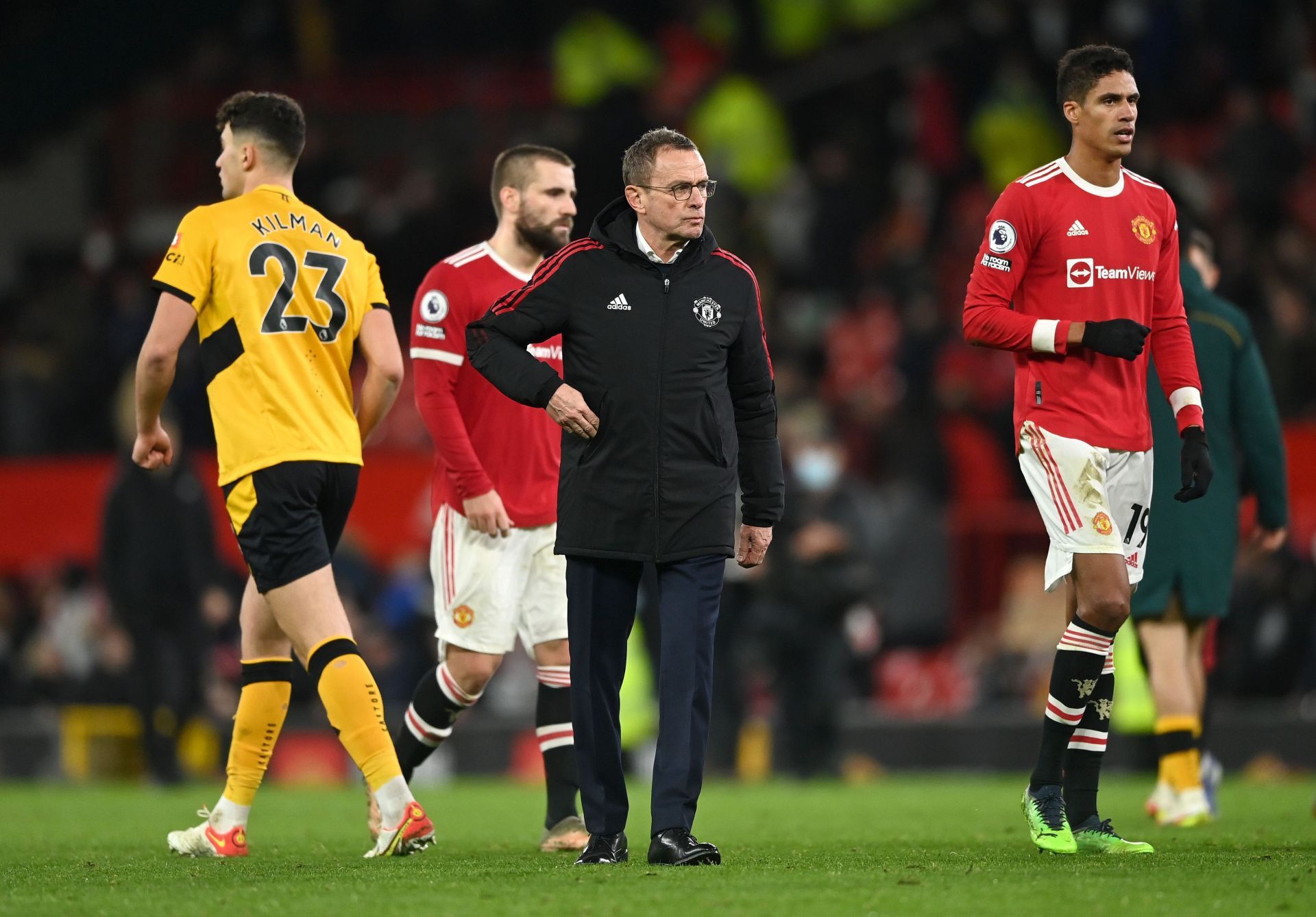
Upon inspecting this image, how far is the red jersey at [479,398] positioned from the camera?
7.69m

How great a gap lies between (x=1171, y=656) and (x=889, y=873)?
3.00 m

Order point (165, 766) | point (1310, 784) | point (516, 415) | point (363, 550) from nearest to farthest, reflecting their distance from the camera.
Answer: point (516, 415) < point (1310, 784) < point (165, 766) < point (363, 550)

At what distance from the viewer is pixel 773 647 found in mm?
13375

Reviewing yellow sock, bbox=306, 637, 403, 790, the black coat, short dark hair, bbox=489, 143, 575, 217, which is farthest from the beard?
yellow sock, bbox=306, 637, 403, 790

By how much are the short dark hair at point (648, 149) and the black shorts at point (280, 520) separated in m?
1.49

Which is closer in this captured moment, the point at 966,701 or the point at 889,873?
the point at 889,873

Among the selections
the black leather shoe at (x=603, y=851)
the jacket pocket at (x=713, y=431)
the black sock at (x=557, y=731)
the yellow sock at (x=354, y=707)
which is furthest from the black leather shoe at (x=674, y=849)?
the black sock at (x=557, y=731)

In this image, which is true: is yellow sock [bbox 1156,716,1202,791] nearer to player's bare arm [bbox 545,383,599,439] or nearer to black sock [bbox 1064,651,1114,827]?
black sock [bbox 1064,651,1114,827]

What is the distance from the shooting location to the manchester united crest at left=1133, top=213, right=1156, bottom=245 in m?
6.84

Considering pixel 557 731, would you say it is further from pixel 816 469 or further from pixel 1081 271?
pixel 816 469

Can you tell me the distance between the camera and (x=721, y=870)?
6133mm

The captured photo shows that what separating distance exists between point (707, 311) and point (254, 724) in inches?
88.1

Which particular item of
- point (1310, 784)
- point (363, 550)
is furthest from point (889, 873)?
point (363, 550)

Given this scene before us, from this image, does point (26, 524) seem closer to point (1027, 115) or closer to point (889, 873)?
point (1027, 115)
